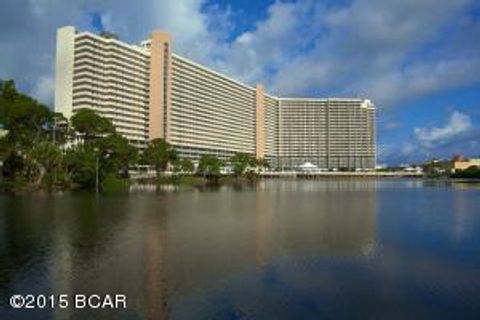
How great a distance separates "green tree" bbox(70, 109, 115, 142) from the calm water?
6056 centimetres

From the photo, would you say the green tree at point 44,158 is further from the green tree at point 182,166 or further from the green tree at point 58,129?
the green tree at point 182,166

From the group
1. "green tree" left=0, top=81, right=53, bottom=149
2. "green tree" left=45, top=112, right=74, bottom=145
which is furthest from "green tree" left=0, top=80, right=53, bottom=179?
"green tree" left=45, top=112, right=74, bottom=145

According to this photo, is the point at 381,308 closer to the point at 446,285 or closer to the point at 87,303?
the point at 446,285

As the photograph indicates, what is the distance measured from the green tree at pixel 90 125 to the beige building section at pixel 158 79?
279ft

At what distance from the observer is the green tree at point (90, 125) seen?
337ft

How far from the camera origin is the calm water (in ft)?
57.9

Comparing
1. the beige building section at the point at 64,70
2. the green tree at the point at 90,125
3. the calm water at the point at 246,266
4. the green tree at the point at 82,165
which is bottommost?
the calm water at the point at 246,266

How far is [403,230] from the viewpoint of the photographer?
38938 millimetres

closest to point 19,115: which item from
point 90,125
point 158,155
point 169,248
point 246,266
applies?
point 90,125

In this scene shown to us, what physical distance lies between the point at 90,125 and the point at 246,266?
8514 cm

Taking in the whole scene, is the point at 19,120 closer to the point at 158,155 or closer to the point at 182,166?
the point at 158,155

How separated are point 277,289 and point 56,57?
547ft

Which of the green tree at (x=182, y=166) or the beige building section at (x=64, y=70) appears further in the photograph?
the beige building section at (x=64, y=70)

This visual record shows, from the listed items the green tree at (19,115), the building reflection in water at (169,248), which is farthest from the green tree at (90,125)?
the building reflection in water at (169,248)
